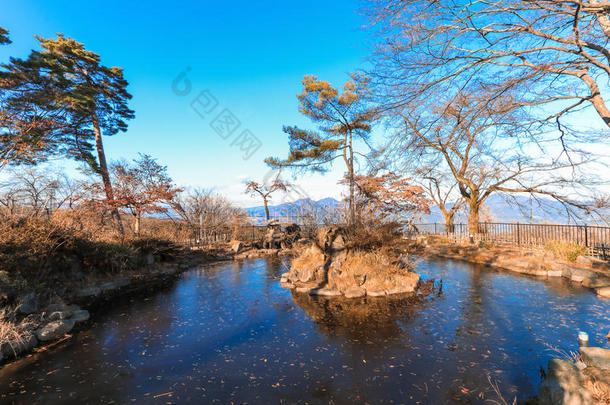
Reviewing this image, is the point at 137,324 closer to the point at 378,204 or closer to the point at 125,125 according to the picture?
the point at 378,204

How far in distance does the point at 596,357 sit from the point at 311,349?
352cm

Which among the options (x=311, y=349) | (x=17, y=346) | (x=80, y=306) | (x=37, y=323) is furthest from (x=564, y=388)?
(x=80, y=306)

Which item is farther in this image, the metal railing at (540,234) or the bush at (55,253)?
the metal railing at (540,234)

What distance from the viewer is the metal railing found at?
10.5m

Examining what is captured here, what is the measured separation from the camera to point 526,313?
5660 mm

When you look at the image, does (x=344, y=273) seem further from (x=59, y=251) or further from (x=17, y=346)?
(x=59, y=251)

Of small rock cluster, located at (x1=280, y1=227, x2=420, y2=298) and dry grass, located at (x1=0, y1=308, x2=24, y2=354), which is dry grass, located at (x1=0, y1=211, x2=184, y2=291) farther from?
small rock cluster, located at (x1=280, y1=227, x2=420, y2=298)

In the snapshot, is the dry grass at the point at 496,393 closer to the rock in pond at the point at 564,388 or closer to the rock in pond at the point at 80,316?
the rock in pond at the point at 564,388

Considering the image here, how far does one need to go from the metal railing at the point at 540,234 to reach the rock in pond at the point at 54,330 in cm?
1150

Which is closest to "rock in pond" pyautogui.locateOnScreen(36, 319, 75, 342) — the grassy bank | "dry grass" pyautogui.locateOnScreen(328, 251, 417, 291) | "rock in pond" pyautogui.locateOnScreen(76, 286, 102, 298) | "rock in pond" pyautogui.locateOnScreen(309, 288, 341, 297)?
the grassy bank

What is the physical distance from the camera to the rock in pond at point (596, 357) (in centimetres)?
275

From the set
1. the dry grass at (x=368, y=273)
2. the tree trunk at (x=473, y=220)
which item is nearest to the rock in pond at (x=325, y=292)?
the dry grass at (x=368, y=273)

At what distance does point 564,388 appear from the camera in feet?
8.43

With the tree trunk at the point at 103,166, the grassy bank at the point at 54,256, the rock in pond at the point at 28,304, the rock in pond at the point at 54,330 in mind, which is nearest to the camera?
the rock in pond at the point at 54,330
